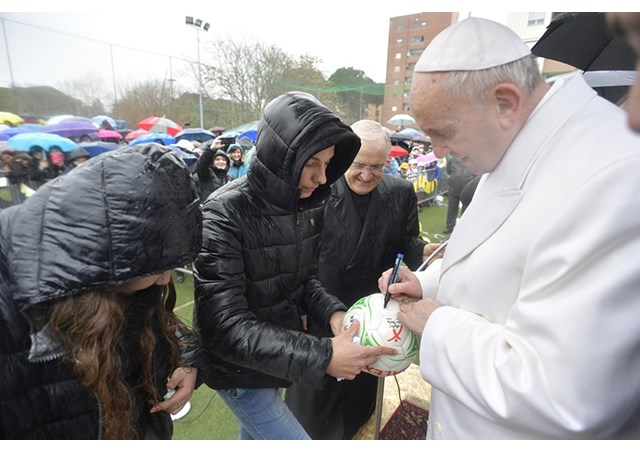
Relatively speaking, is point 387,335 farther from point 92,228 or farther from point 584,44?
point 584,44

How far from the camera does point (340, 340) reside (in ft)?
4.45

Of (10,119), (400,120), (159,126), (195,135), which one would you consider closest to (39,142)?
(10,119)

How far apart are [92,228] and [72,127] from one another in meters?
12.9

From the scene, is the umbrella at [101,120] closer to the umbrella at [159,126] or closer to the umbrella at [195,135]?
the umbrella at [159,126]

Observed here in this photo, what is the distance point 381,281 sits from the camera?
4.97 feet

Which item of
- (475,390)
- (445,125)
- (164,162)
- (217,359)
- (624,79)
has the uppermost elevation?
(624,79)

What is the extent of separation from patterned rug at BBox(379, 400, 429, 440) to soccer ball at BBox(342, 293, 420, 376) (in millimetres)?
1186

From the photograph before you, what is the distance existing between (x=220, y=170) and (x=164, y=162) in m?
5.30

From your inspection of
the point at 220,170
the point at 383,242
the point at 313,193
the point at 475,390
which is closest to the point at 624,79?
the point at 383,242

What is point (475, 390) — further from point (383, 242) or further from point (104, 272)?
point (383, 242)

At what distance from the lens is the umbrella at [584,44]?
1.52 m

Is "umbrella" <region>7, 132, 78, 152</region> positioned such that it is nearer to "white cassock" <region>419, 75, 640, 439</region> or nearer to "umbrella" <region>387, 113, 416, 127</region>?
"white cassock" <region>419, 75, 640, 439</region>

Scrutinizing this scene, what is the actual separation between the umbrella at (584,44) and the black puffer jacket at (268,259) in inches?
39.2

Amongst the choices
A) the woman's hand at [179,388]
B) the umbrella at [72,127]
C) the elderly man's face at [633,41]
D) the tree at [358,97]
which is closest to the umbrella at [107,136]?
the umbrella at [72,127]
